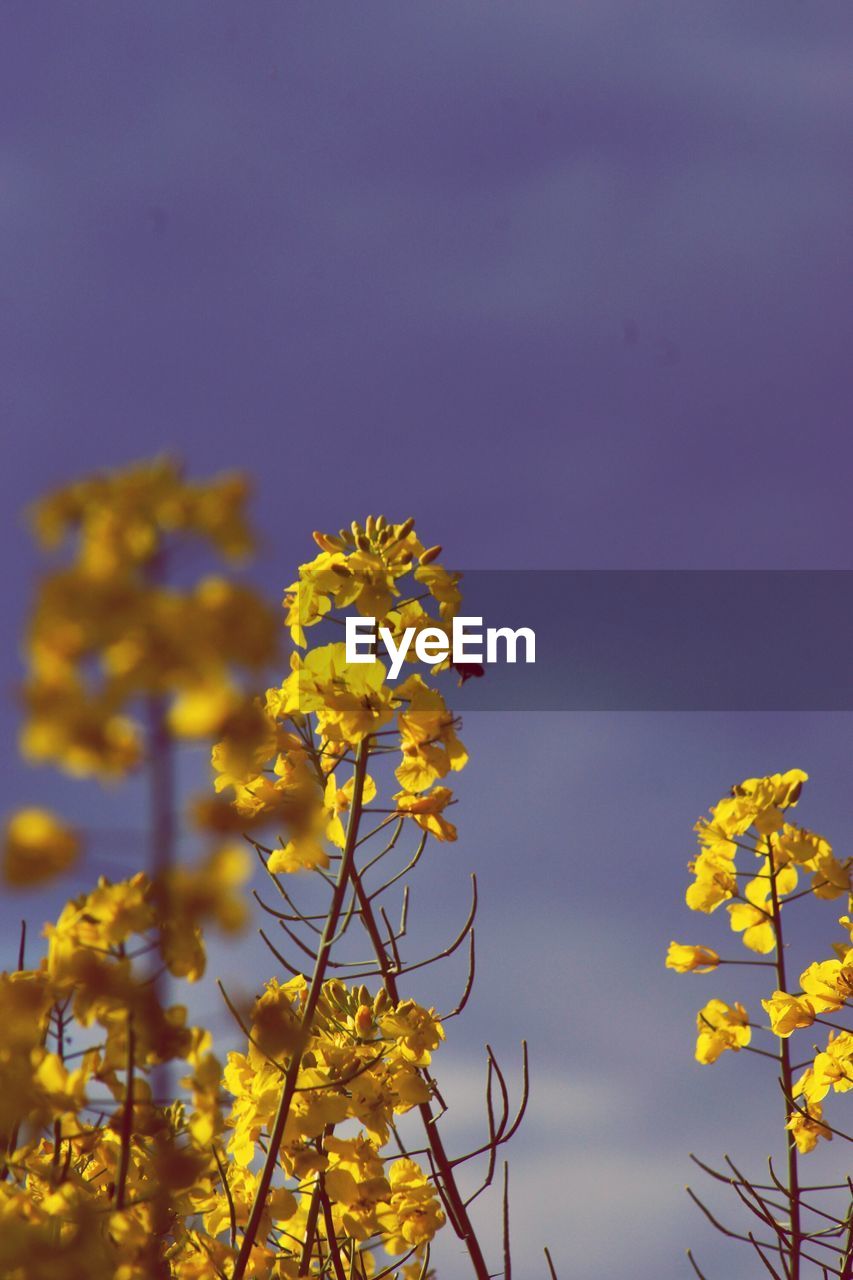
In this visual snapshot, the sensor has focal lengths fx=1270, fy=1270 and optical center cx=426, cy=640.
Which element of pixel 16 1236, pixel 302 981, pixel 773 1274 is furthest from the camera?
pixel 773 1274

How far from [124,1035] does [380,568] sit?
4.04 feet

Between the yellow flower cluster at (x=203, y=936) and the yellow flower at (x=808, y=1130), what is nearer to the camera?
the yellow flower cluster at (x=203, y=936)

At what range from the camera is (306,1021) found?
1738 millimetres

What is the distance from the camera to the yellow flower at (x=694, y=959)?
11.1ft

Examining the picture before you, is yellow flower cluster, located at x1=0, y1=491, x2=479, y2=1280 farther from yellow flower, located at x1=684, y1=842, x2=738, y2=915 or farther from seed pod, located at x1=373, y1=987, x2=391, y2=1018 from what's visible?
yellow flower, located at x1=684, y1=842, x2=738, y2=915

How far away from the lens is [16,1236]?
4.39 ft

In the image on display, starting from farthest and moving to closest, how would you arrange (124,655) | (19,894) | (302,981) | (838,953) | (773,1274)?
(838,953)
(773,1274)
(302,981)
(19,894)
(124,655)

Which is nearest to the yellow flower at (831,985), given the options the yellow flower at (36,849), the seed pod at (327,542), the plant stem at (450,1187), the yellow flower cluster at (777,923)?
the yellow flower cluster at (777,923)

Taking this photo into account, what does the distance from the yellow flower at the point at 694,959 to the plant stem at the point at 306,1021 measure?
56.8 inches

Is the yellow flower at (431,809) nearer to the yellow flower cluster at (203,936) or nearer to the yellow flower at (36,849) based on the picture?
the yellow flower cluster at (203,936)

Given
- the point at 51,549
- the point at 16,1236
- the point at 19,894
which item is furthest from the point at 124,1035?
the point at 51,549

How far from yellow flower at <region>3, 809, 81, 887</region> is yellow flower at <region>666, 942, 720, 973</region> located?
2.53 metres

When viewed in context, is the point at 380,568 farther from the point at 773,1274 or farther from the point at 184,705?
the point at 773,1274

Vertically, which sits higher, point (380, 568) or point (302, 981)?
point (380, 568)
